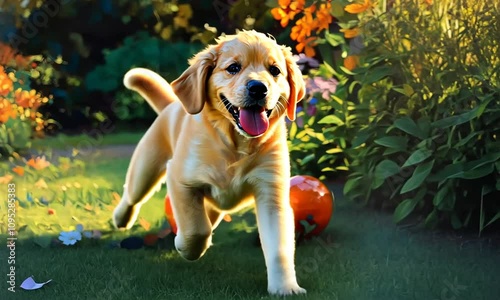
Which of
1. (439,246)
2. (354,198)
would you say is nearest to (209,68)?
(439,246)

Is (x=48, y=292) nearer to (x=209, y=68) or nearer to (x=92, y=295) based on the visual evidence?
(x=92, y=295)

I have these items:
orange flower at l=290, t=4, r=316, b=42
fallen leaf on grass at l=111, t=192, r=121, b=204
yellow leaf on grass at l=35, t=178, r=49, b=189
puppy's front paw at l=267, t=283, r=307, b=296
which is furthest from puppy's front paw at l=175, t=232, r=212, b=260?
yellow leaf on grass at l=35, t=178, r=49, b=189

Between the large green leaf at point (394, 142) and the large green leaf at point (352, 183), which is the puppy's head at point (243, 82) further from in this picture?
the large green leaf at point (352, 183)

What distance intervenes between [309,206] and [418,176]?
1.62 feet

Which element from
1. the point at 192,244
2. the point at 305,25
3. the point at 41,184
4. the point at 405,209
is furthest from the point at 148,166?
the point at 41,184

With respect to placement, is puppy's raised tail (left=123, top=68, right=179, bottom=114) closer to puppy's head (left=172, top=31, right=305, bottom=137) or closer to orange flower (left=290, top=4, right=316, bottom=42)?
puppy's head (left=172, top=31, right=305, bottom=137)

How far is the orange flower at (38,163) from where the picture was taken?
4346 mm

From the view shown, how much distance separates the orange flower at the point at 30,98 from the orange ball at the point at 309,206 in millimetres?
1855

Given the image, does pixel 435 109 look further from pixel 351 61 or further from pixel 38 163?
pixel 38 163

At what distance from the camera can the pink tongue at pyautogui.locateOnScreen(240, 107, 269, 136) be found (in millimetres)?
2359

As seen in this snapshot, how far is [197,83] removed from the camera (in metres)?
2.44

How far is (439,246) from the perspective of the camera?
3131mm

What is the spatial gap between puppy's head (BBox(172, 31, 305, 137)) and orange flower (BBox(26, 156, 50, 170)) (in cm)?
213

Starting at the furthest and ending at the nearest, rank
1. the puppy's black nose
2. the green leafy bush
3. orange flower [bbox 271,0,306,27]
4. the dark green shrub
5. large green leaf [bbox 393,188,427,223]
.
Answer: the green leafy bush
orange flower [bbox 271,0,306,27]
large green leaf [bbox 393,188,427,223]
the dark green shrub
the puppy's black nose
